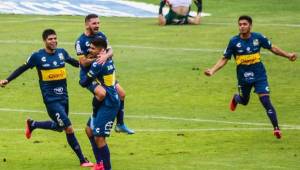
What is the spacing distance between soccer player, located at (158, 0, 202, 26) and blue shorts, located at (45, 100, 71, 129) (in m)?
20.5

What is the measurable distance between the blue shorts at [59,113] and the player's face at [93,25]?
173 centimetres

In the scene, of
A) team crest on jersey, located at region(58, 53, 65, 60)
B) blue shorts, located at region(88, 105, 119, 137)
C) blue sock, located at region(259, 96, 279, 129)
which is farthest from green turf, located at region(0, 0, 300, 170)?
team crest on jersey, located at region(58, 53, 65, 60)

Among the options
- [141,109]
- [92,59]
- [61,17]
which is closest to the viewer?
[92,59]

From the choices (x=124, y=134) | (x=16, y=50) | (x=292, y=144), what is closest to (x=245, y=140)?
(x=292, y=144)

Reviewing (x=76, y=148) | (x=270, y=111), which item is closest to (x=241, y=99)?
(x=270, y=111)

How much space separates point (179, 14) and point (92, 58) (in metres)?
22.2

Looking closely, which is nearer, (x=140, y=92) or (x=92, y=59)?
(x=92, y=59)

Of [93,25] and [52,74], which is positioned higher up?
[93,25]

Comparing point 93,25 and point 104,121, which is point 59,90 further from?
point 104,121

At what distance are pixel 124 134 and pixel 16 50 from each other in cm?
1336

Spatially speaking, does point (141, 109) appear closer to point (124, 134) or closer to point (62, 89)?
point (124, 134)

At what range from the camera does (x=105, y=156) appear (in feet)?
56.9

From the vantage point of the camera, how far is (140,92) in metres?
27.8

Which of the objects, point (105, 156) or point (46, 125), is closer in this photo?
point (105, 156)
